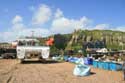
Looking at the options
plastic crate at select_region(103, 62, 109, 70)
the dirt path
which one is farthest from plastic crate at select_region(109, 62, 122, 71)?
the dirt path

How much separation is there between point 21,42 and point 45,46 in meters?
3.82

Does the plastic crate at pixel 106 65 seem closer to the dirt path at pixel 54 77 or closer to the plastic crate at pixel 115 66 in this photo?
the plastic crate at pixel 115 66

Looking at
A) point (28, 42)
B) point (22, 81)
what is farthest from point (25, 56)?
point (22, 81)

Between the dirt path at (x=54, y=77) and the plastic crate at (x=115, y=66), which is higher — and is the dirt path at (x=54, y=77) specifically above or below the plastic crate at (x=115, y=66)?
below

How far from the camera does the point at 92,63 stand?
3431 centimetres

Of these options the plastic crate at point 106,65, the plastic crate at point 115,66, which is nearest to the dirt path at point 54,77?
the plastic crate at point 115,66

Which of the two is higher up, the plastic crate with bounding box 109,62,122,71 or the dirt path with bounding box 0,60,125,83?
the plastic crate with bounding box 109,62,122,71

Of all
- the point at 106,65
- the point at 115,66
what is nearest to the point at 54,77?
the point at 115,66

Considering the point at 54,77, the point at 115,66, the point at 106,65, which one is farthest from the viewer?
the point at 106,65

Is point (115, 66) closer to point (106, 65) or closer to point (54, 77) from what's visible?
point (106, 65)

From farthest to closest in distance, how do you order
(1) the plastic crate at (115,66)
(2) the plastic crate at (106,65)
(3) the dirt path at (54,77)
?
(2) the plastic crate at (106,65) → (1) the plastic crate at (115,66) → (3) the dirt path at (54,77)

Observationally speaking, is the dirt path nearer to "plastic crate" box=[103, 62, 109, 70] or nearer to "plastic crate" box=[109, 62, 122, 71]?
"plastic crate" box=[109, 62, 122, 71]

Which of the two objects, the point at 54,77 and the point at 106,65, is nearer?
the point at 54,77

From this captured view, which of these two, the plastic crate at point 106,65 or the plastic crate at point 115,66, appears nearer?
the plastic crate at point 115,66
